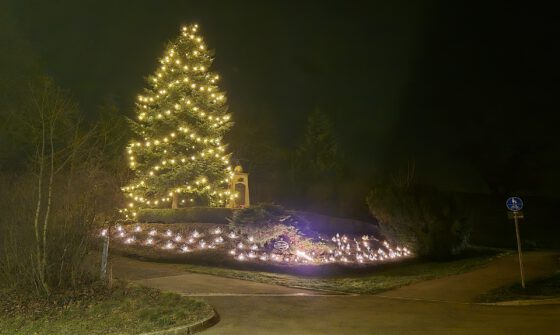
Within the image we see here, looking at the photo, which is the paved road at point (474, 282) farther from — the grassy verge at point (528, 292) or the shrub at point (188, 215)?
the shrub at point (188, 215)

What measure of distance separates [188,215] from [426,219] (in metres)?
12.5

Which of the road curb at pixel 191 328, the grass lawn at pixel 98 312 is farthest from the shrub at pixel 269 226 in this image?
the road curb at pixel 191 328

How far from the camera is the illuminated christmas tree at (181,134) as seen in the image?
2566 centimetres

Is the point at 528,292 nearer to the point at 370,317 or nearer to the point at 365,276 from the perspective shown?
the point at 365,276

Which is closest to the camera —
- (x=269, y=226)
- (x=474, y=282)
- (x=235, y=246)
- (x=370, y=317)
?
(x=370, y=317)

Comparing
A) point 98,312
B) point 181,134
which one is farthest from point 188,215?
point 98,312

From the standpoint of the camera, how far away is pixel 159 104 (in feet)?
87.0

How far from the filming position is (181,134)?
2619 centimetres

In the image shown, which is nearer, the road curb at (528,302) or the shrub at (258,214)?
the road curb at (528,302)

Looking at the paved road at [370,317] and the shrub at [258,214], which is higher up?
the shrub at [258,214]

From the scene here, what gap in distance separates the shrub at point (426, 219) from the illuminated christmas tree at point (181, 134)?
30.8 feet

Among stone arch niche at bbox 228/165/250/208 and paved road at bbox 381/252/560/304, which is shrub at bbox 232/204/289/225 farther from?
paved road at bbox 381/252/560/304

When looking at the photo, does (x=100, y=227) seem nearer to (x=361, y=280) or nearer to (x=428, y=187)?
(x=361, y=280)

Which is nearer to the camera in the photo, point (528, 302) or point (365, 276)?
point (528, 302)
